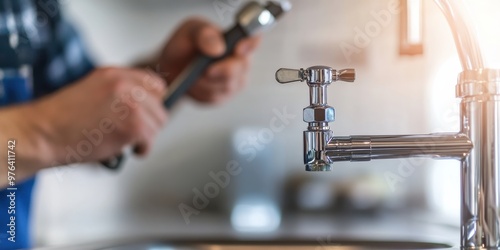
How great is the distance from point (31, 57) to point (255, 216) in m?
0.40

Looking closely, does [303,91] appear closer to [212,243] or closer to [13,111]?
[212,243]

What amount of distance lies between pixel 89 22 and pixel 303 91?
33cm

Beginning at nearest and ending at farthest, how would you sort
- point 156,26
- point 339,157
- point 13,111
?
point 339,157, point 13,111, point 156,26

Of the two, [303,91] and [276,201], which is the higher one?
[303,91]

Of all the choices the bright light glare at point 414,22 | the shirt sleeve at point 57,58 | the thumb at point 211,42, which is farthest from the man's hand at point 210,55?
the bright light glare at point 414,22

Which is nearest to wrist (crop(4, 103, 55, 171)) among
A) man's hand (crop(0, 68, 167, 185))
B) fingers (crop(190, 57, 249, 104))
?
man's hand (crop(0, 68, 167, 185))

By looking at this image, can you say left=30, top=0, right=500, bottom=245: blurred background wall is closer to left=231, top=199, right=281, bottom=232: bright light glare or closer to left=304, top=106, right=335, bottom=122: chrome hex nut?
left=231, top=199, right=281, bottom=232: bright light glare

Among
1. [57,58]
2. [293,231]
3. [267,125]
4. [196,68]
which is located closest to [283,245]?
[293,231]

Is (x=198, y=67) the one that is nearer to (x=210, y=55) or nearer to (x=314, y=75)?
(x=210, y=55)

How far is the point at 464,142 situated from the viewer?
21.0 inches

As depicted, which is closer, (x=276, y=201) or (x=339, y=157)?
(x=339, y=157)

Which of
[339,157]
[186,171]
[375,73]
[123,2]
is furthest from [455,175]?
[123,2]

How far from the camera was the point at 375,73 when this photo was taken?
0.76m

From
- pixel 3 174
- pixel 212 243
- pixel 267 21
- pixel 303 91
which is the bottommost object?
pixel 212 243
